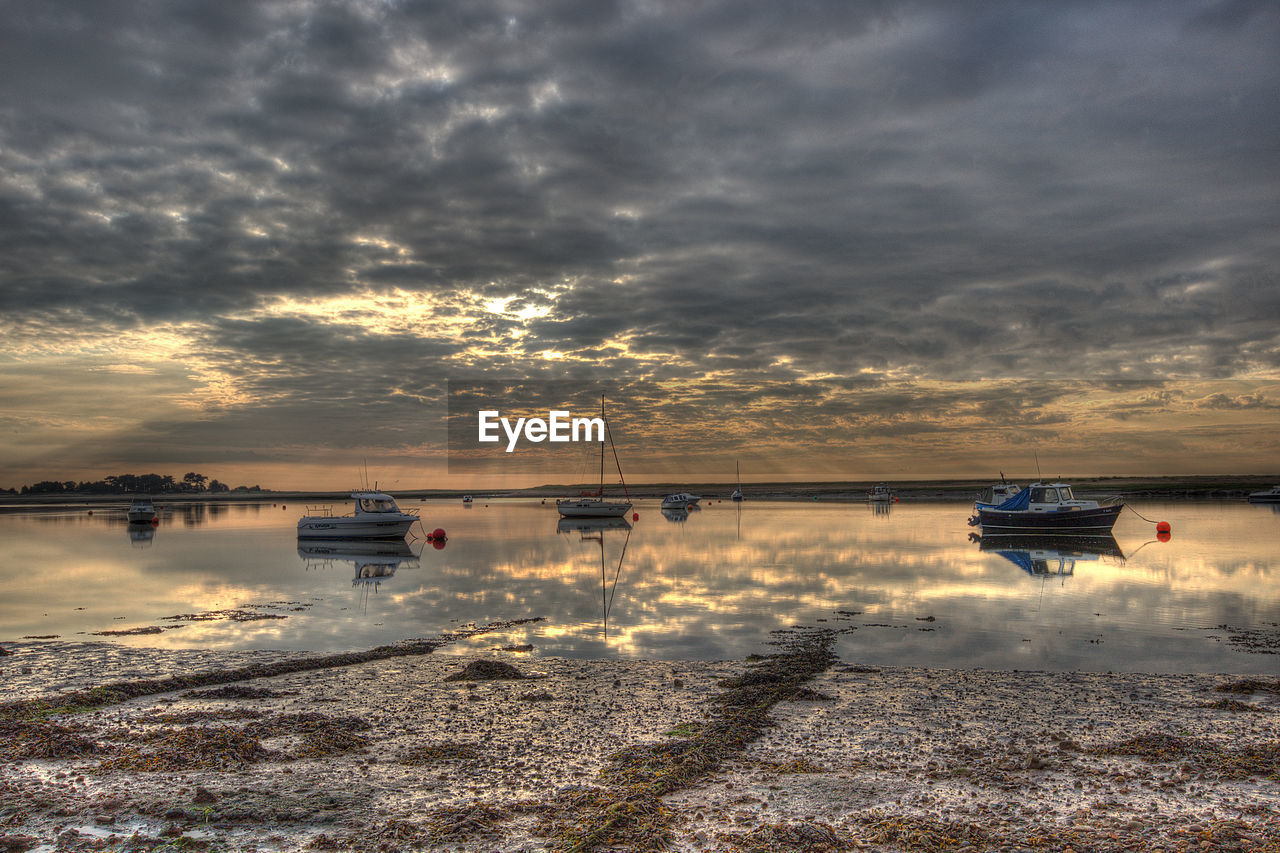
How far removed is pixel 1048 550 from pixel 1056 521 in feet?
31.4

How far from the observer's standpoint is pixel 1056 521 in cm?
5091

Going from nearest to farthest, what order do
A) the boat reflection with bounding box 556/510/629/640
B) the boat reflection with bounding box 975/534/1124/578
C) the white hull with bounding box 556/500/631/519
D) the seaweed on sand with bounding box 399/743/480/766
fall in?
the seaweed on sand with bounding box 399/743/480/766 → the boat reflection with bounding box 556/510/629/640 → the boat reflection with bounding box 975/534/1124/578 → the white hull with bounding box 556/500/631/519

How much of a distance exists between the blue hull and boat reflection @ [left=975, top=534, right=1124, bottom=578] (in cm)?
64

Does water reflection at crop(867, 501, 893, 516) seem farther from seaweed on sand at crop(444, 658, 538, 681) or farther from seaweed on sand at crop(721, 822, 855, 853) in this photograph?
seaweed on sand at crop(721, 822, 855, 853)

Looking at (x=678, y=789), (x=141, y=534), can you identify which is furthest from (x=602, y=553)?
(x=141, y=534)

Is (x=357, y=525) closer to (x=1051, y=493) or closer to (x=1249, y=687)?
(x=1051, y=493)

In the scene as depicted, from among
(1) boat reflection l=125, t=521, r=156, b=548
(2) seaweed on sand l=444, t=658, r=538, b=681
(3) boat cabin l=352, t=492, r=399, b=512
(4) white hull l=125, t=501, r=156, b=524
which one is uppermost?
(3) boat cabin l=352, t=492, r=399, b=512

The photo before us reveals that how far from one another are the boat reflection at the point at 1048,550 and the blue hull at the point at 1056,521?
0.64 meters

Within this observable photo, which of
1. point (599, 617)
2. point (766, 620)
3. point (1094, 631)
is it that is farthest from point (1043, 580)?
point (599, 617)

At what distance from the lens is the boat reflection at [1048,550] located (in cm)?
3378

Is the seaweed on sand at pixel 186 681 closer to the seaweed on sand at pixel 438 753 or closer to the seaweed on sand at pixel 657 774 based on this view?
the seaweed on sand at pixel 438 753

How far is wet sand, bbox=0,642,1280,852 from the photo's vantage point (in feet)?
23.8

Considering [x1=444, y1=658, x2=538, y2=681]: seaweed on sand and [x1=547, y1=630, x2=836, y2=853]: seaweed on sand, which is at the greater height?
[x1=547, y1=630, x2=836, y2=853]: seaweed on sand

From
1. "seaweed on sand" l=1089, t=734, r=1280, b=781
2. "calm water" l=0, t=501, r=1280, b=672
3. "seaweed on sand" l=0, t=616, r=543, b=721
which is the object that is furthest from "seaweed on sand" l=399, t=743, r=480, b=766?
"seaweed on sand" l=1089, t=734, r=1280, b=781
